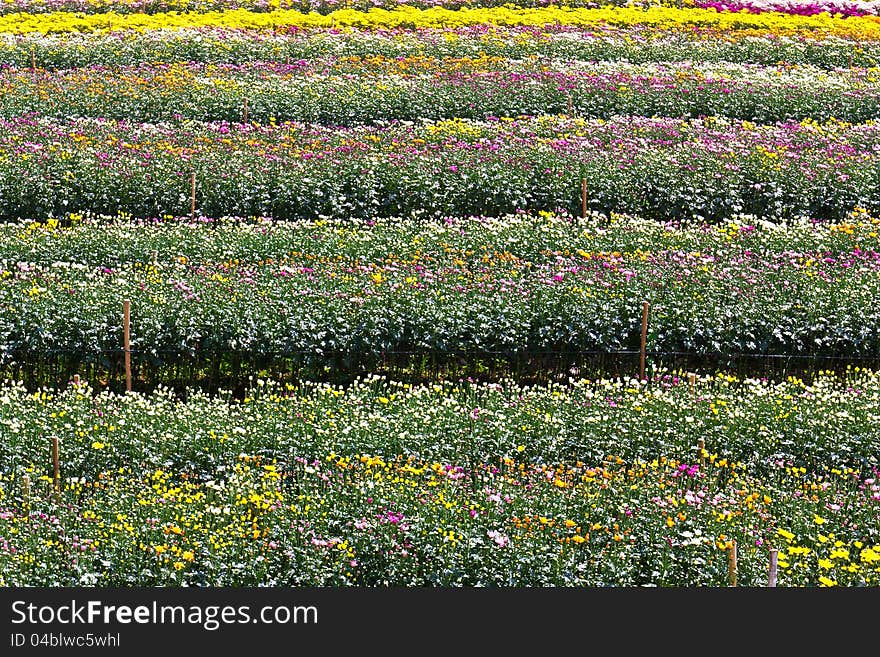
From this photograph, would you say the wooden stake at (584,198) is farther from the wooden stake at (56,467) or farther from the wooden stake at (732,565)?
the wooden stake at (732,565)

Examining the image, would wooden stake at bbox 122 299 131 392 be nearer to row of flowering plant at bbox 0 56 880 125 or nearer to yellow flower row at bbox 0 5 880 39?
row of flowering plant at bbox 0 56 880 125

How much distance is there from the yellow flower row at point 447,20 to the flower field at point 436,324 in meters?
5.20

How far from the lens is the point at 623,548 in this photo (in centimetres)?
991

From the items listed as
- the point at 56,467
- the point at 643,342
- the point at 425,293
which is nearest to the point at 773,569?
the point at 56,467

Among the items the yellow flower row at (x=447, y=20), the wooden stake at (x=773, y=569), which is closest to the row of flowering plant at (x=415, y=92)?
the yellow flower row at (x=447, y=20)

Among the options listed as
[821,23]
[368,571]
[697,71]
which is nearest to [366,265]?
[368,571]

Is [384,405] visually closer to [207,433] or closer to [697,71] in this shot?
[207,433]

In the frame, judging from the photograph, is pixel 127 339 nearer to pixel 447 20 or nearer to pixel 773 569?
pixel 773 569

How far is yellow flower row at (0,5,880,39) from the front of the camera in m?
35.8

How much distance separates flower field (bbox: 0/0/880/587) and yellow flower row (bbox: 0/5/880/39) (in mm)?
5196

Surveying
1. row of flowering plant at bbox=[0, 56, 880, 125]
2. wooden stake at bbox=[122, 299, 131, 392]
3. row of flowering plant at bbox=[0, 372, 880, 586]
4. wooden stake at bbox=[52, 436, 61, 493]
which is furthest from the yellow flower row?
wooden stake at bbox=[52, 436, 61, 493]

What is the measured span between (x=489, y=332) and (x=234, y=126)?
37.4ft

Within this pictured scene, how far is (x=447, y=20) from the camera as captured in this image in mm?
37250

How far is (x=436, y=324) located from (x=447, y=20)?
2378cm
